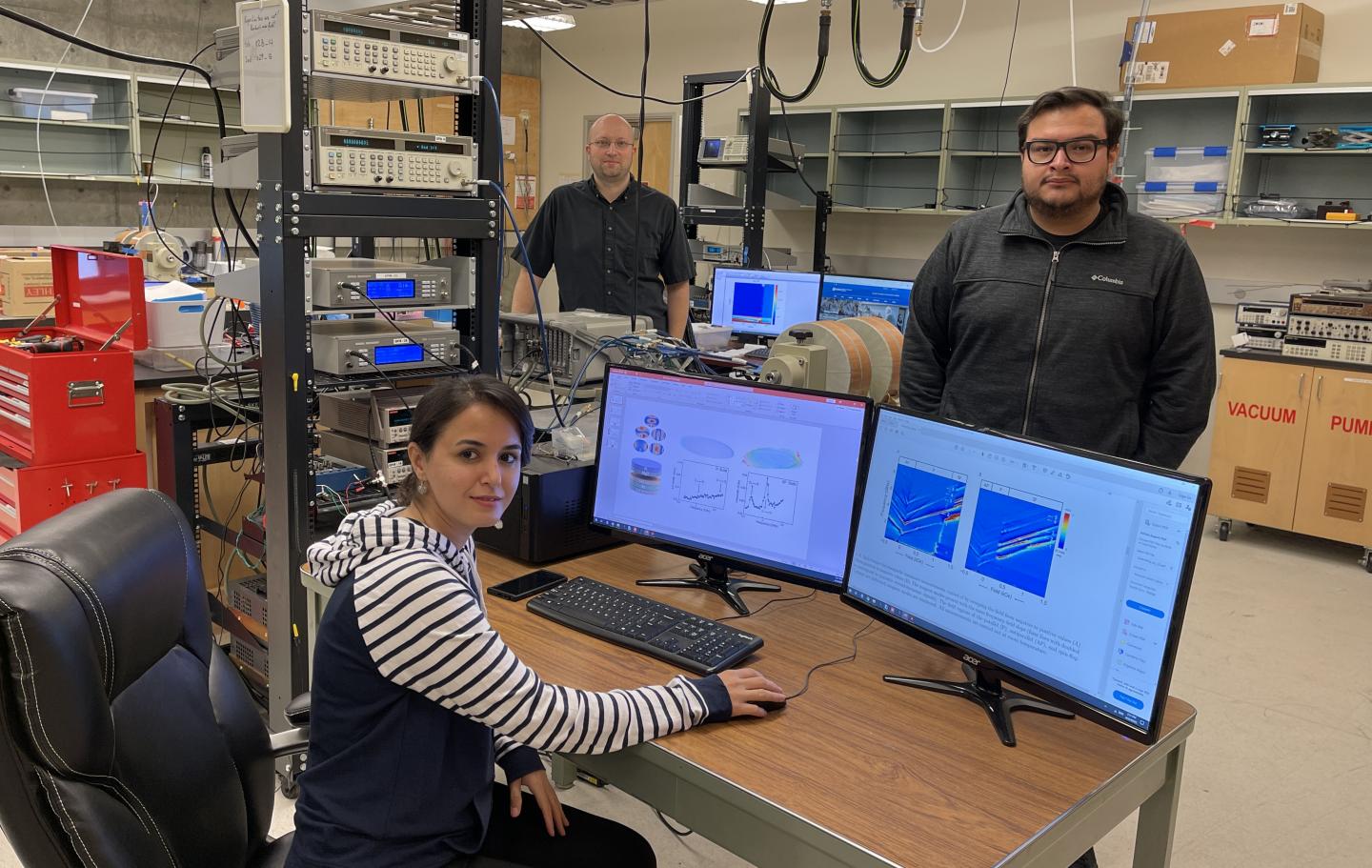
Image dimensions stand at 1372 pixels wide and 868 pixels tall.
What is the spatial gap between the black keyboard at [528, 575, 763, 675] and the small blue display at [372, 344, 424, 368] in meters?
0.84

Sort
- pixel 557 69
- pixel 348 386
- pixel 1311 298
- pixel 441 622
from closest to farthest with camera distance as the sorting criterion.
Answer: pixel 441 622, pixel 348 386, pixel 1311 298, pixel 557 69

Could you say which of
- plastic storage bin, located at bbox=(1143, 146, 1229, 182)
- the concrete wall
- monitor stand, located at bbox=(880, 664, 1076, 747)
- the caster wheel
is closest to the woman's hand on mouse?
monitor stand, located at bbox=(880, 664, 1076, 747)

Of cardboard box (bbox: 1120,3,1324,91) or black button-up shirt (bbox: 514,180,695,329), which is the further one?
cardboard box (bbox: 1120,3,1324,91)

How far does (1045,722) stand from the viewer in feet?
4.58

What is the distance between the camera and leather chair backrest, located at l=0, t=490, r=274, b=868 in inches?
37.9

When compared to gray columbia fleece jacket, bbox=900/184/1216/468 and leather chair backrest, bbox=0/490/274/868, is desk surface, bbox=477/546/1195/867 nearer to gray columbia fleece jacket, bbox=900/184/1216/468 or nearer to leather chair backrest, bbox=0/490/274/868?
leather chair backrest, bbox=0/490/274/868

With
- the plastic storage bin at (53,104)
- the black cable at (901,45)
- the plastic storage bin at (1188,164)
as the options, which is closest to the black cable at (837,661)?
the black cable at (901,45)

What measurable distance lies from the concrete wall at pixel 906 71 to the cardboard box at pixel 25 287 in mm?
4364

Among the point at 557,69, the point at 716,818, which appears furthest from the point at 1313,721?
the point at 557,69

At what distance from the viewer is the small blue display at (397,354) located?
234cm

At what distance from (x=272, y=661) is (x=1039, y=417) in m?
1.79

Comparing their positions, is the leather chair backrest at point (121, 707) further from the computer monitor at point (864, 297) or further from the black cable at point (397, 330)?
the computer monitor at point (864, 297)

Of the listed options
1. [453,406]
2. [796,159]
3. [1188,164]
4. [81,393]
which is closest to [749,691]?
[453,406]

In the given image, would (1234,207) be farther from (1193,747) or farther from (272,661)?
(272,661)
